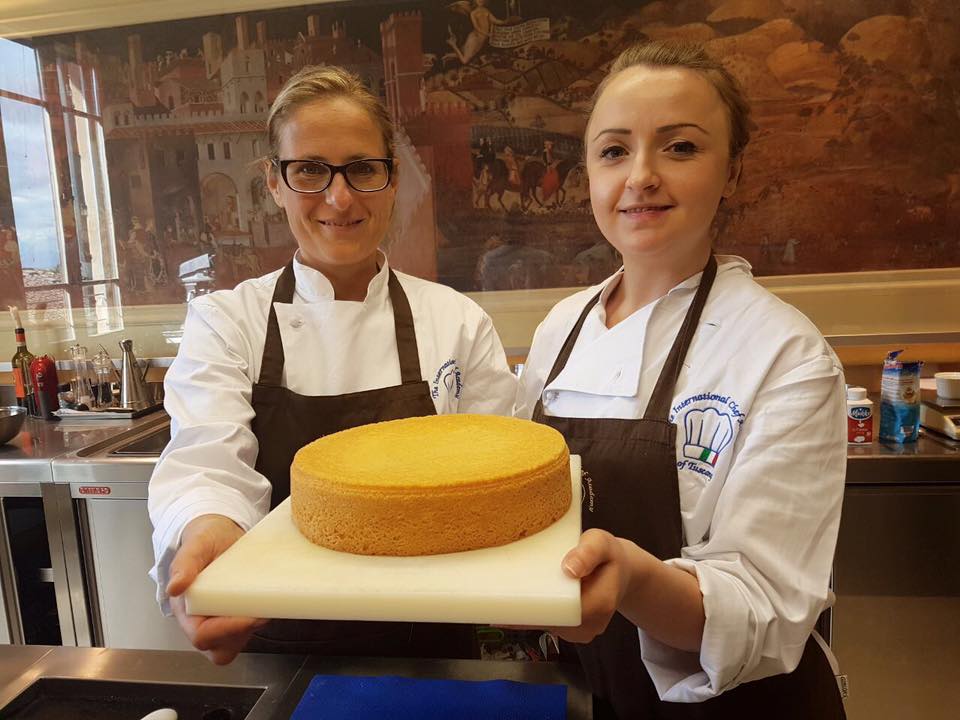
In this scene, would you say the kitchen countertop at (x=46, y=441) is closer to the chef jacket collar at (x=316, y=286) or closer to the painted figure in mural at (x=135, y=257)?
the painted figure in mural at (x=135, y=257)

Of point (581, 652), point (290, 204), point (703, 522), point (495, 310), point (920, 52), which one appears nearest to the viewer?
point (703, 522)

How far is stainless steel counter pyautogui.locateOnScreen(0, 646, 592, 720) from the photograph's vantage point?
1087 mm

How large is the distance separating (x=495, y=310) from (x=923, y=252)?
1.69 meters

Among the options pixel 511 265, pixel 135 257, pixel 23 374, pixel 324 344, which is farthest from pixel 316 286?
pixel 23 374

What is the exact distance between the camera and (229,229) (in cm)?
311

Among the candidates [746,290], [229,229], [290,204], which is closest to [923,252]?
[746,290]

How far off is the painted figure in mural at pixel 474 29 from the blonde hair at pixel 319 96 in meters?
1.43

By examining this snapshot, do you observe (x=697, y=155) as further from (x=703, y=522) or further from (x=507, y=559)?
(x=507, y=559)

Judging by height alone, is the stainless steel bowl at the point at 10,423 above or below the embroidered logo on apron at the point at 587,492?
below

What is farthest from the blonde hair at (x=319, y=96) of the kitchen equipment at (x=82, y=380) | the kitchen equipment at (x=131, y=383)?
the kitchen equipment at (x=82, y=380)

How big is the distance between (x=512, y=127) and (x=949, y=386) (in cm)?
190

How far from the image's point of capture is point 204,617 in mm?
864

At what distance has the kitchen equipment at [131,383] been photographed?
3.08 m

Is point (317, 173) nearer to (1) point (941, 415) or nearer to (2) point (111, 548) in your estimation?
(2) point (111, 548)
